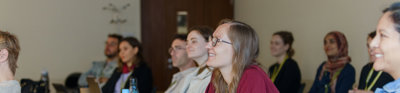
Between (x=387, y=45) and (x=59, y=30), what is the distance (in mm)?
5312

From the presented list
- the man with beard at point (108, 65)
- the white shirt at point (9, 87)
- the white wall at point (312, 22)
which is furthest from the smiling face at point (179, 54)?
the man with beard at point (108, 65)

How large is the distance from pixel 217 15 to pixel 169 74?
1.31 metres

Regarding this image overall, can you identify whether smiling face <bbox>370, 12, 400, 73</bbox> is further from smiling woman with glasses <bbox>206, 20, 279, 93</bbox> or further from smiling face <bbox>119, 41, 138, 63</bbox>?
smiling face <bbox>119, 41, 138, 63</bbox>

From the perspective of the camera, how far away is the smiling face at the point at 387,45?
5.12 ft

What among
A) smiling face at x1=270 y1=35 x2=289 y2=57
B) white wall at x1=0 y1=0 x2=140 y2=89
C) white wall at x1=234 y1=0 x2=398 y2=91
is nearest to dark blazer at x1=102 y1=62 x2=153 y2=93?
smiling face at x1=270 y1=35 x2=289 y2=57

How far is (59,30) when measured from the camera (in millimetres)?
6098

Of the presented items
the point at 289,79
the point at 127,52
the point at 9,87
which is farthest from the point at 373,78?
the point at 9,87

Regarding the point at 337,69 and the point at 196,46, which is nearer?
the point at 196,46

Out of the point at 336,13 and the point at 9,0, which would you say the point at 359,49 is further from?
the point at 9,0

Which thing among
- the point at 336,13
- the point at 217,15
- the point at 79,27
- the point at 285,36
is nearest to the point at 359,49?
the point at 336,13

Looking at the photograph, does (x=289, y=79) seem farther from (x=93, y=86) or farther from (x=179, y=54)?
(x=93, y=86)

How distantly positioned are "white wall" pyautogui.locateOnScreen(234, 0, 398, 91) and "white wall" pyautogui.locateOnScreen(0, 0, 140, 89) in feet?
6.88

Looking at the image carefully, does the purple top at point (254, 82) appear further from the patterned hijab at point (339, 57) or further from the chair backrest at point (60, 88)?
the chair backrest at point (60, 88)

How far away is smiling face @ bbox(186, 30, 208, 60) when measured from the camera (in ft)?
10.0
